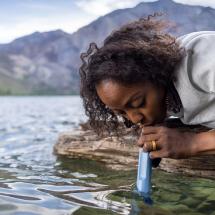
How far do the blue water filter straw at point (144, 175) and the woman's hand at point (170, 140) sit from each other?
19 centimetres

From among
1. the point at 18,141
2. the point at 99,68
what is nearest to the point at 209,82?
the point at 99,68

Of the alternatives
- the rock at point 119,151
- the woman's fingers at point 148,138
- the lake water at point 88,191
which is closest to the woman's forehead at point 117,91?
the woman's fingers at point 148,138

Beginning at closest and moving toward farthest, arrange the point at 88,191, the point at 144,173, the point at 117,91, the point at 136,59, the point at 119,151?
the point at 117,91, the point at 136,59, the point at 144,173, the point at 88,191, the point at 119,151

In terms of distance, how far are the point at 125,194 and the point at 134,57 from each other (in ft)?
4.53

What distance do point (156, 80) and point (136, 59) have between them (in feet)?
0.79

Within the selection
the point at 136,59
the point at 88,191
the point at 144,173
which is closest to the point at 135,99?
the point at 136,59

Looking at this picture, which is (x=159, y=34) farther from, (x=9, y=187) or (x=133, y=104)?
(x=9, y=187)

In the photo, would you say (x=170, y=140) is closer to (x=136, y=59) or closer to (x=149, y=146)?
(x=149, y=146)

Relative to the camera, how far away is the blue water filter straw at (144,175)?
14.5ft

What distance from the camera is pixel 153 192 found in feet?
15.5

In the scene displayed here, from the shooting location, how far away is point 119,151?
21.6 feet

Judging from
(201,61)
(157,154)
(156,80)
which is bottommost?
(157,154)

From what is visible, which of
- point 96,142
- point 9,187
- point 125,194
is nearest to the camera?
point 125,194

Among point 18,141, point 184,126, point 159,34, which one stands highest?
point 159,34
